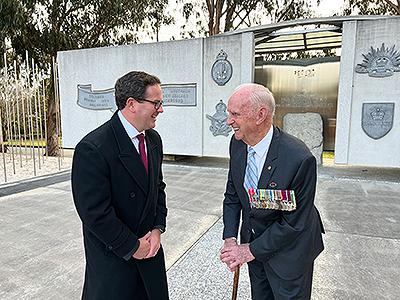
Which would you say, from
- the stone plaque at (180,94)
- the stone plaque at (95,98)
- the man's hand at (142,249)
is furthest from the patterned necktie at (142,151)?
the stone plaque at (95,98)

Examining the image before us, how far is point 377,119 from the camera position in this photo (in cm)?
607

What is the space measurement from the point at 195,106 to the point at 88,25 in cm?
722

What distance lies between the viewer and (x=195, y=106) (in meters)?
7.48

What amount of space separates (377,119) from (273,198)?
5.64 meters

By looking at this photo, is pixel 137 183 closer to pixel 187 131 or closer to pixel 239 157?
pixel 239 157

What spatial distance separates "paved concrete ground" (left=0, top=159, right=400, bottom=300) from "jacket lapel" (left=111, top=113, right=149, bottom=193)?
1.25 metres

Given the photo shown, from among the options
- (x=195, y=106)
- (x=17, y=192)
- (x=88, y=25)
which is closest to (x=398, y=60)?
(x=195, y=106)

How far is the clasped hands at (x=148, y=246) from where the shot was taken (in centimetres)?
148

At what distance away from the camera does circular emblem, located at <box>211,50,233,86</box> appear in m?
7.05

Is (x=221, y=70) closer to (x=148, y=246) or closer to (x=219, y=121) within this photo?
(x=219, y=121)

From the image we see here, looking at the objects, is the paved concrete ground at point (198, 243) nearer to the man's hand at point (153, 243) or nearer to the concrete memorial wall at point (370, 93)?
the concrete memorial wall at point (370, 93)

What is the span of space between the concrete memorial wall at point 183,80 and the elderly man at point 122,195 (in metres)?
5.69

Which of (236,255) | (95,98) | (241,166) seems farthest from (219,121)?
(236,255)

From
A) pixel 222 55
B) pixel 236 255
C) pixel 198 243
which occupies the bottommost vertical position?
pixel 198 243
